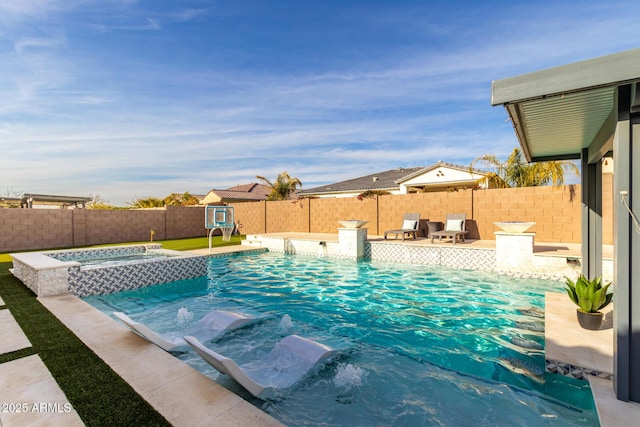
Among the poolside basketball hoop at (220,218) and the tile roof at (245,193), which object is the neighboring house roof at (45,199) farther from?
the tile roof at (245,193)

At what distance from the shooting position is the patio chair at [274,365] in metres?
3.07

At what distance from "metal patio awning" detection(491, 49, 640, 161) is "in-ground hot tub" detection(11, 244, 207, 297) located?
26.6ft

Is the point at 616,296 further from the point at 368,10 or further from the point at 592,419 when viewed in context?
the point at 368,10

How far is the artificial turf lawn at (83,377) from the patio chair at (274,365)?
0.66 meters

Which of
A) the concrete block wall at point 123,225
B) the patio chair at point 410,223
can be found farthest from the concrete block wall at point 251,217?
the patio chair at point 410,223

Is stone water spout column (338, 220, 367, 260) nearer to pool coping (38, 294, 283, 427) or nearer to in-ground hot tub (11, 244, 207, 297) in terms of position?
in-ground hot tub (11, 244, 207, 297)

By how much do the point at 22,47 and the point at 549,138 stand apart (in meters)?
12.2

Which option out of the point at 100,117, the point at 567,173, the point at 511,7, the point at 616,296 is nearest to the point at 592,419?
the point at 616,296

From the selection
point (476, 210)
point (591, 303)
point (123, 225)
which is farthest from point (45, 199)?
point (591, 303)

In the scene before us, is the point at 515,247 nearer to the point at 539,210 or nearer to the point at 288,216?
the point at 539,210

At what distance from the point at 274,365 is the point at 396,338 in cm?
193

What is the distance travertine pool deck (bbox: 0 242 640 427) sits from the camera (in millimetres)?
2406

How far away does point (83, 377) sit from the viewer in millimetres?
3020

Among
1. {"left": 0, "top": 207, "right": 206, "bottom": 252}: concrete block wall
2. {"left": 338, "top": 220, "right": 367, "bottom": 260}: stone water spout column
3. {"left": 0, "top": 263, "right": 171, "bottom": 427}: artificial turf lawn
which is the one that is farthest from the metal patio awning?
{"left": 0, "top": 207, "right": 206, "bottom": 252}: concrete block wall
